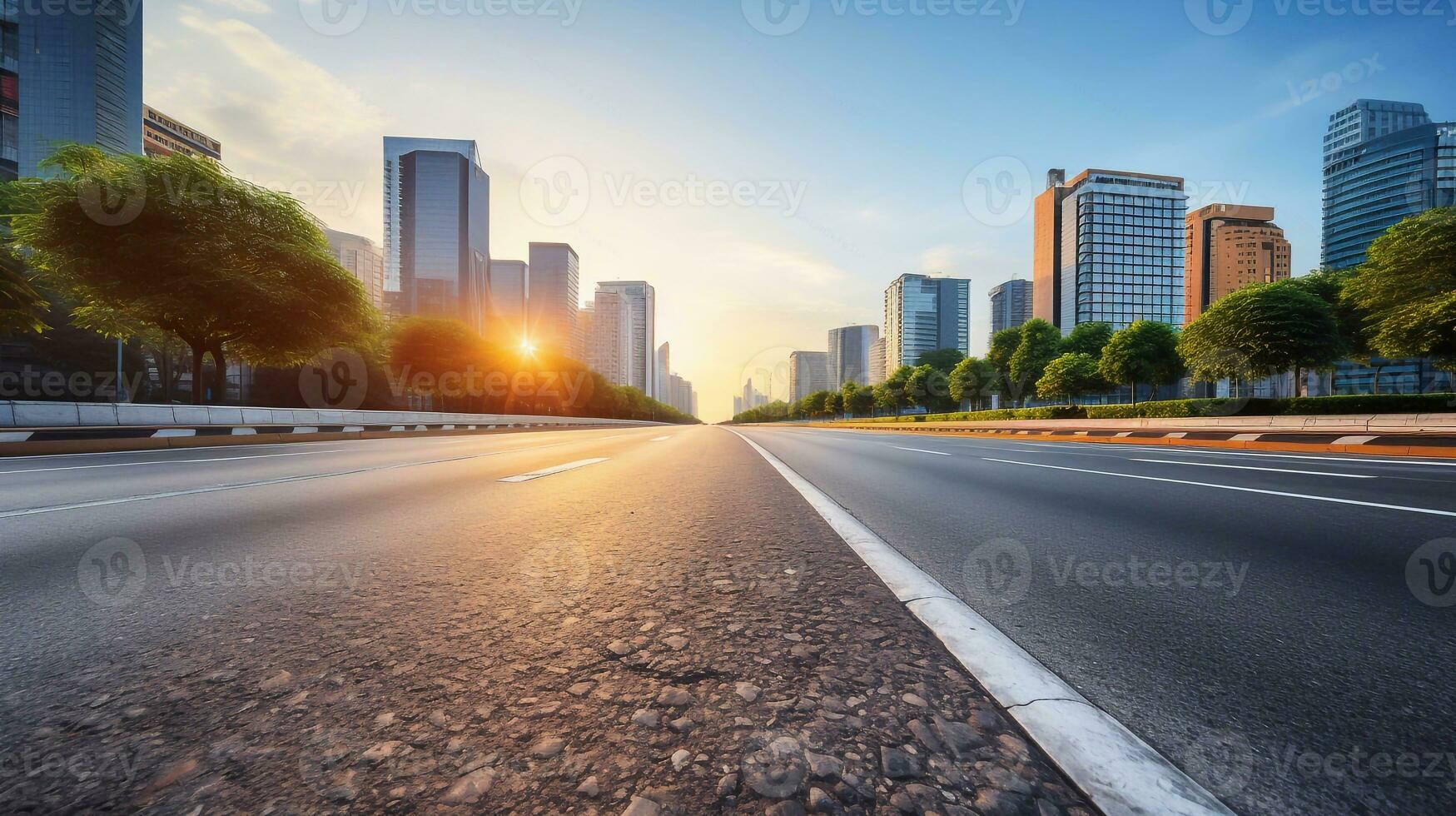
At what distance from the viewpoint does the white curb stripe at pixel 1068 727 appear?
902 millimetres

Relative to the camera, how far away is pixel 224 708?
46.6 inches

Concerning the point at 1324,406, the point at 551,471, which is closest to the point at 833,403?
the point at 1324,406

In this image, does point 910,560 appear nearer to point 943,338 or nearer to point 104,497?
point 104,497

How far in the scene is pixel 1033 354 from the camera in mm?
63125

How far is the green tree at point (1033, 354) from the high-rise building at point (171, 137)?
150 metres

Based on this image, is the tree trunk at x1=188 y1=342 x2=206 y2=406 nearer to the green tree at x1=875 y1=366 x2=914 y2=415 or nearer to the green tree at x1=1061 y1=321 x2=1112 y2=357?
the green tree at x1=875 y1=366 x2=914 y2=415

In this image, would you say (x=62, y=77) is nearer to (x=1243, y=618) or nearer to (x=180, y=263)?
(x=180, y=263)

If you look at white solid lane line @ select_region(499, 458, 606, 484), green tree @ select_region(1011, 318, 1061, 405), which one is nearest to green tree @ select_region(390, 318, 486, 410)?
white solid lane line @ select_region(499, 458, 606, 484)

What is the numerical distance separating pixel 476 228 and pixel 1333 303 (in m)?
142

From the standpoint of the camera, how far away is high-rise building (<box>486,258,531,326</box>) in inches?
6363

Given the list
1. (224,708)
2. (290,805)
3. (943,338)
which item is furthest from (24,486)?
(943,338)

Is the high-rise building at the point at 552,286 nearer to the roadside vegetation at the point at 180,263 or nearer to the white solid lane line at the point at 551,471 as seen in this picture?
the roadside vegetation at the point at 180,263

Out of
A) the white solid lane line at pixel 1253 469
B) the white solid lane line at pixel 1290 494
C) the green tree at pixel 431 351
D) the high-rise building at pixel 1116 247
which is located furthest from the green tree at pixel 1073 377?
the high-rise building at pixel 1116 247

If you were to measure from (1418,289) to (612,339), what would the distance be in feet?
591
